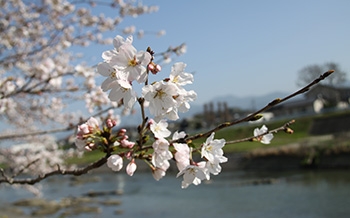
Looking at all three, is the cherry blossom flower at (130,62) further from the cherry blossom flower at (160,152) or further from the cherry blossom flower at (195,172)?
the cherry blossom flower at (195,172)

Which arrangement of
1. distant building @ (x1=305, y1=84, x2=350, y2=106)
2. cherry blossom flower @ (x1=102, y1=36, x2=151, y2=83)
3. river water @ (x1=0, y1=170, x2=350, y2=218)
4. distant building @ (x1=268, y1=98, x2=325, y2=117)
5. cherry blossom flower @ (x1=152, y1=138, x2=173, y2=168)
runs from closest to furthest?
cherry blossom flower @ (x1=102, y1=36, x2=151, y2=83) < cherry blossom flower @ (x1=152, y1=138, x2=173, y2=168) < river water @ (x1=0, y1=170, x2=350, y2=218) < distant building @ (x1=268, y1=98, x2=325, y2=117) < distant building @ (x1=305, y1=84, x2=350, y2=106)

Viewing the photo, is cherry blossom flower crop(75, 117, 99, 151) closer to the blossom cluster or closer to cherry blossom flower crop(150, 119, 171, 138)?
the blossom cluster

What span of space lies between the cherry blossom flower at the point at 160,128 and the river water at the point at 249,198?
9087mm

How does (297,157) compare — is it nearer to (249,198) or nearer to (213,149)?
(249,198)

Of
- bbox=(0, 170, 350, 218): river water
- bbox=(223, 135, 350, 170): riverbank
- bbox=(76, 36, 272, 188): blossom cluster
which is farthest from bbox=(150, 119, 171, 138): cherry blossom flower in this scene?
bbox=(223, 135, 350, 170): riverbank

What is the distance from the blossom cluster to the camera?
0.98 metres

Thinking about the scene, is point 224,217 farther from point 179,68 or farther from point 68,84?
point 179,68

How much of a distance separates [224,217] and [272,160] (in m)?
10.6

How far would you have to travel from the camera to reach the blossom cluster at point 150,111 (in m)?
0.98

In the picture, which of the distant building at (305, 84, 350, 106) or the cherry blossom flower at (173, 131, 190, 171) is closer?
the cherry blossom flower at (173, 131, 190, 171)

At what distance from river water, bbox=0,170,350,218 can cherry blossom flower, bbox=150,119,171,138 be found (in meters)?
9.09

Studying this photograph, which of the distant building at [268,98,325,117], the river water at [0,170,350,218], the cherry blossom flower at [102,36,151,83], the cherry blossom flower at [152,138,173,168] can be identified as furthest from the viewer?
the distant building at [268,98,325,117]

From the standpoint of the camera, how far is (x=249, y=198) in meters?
12.1

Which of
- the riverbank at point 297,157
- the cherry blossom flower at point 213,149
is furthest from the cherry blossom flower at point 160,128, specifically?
the riverbank at point 297,157
